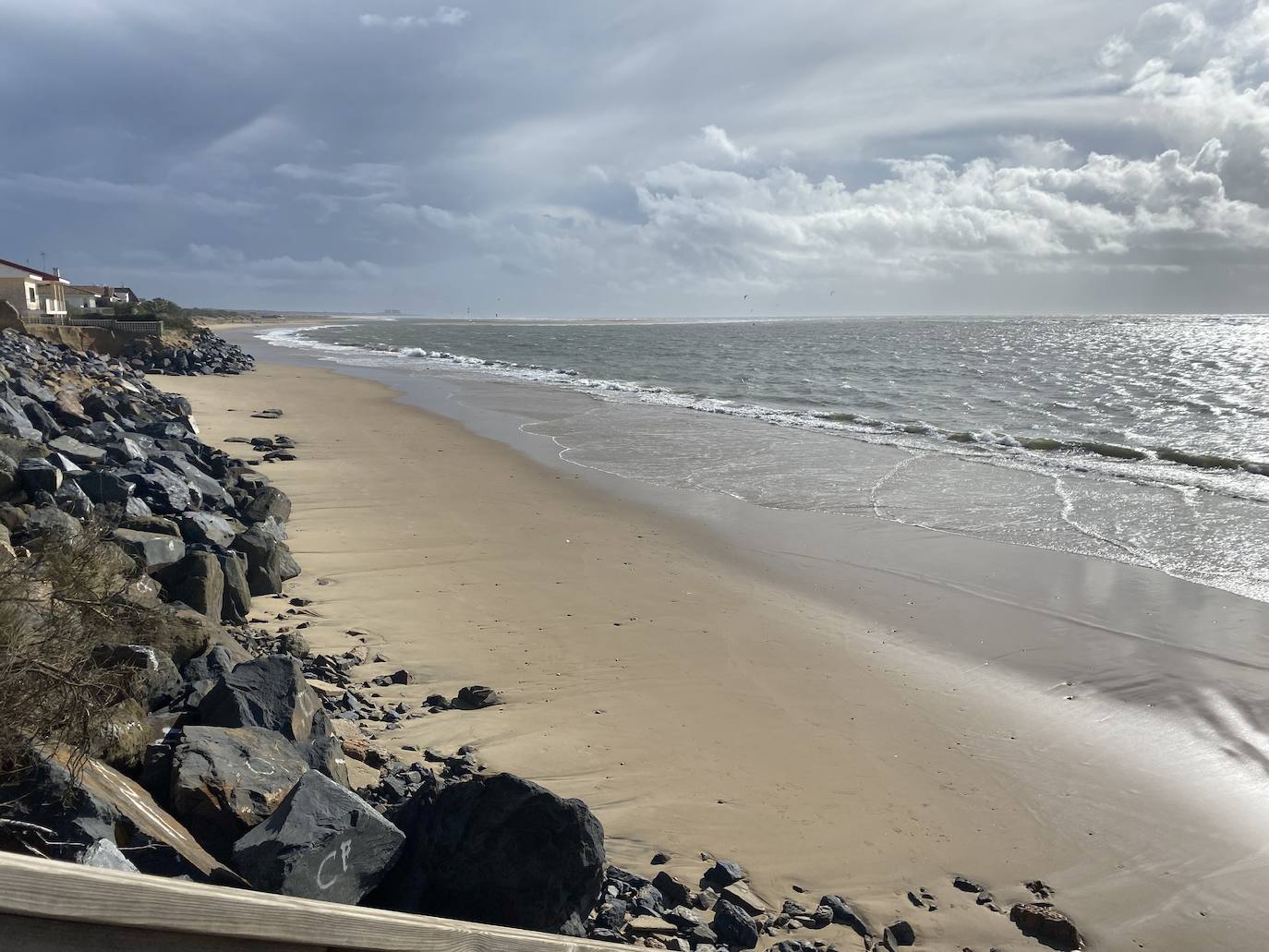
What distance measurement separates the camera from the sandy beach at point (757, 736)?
4652mm

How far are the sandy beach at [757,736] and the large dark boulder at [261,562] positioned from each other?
0.92ft

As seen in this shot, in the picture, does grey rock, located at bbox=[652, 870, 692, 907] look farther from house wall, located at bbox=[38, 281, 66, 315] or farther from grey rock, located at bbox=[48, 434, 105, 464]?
house wall, located at bbox=[38, 281, 66, 315]

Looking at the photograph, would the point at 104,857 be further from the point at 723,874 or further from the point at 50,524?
the point at 50,524

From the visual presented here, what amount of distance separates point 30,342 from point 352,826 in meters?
27.9

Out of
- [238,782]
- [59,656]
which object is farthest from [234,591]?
[238,782]

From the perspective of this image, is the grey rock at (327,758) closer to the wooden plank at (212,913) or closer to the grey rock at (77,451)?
the wooden plank at (212,913)

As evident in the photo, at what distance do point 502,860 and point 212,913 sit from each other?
202cm

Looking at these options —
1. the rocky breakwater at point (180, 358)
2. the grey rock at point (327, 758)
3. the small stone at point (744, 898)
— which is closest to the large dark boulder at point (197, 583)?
the grey rock at point (327, 758)

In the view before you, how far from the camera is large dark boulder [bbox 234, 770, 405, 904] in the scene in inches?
123

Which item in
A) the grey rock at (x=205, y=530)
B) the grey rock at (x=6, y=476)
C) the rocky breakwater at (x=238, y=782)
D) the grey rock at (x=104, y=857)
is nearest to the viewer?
the grey rock at (x=104, y=857)

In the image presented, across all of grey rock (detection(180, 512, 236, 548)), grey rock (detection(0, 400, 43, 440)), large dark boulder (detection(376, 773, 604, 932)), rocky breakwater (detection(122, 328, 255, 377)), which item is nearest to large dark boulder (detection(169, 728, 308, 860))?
large dark boulder (detection(376, 773, 604, 932))

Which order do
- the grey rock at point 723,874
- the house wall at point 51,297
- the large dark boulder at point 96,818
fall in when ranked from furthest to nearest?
the house wall at point 51,297 → the grey rock at point 723,874 → the large dark boulder at point 96,818

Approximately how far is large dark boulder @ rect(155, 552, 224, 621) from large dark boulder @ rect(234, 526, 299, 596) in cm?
117

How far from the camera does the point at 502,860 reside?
350 centimetres
